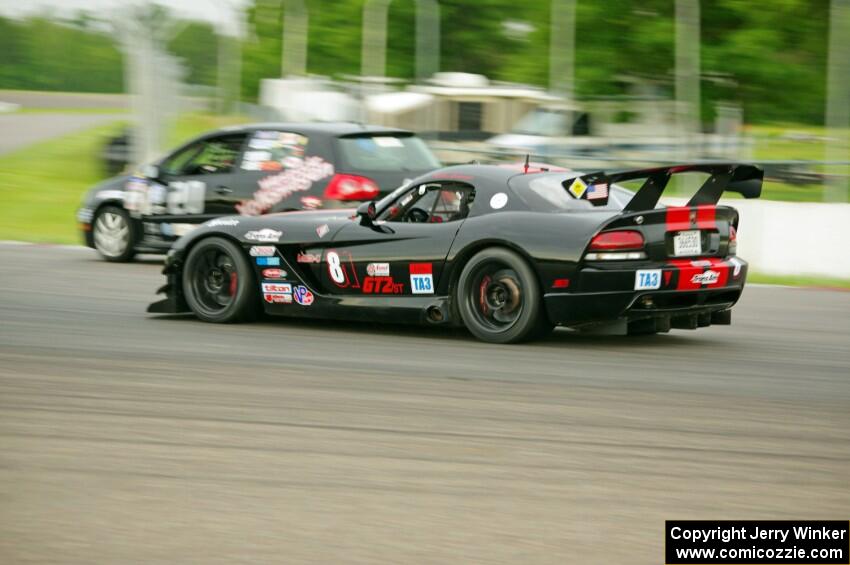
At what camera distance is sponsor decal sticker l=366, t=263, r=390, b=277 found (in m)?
8.48

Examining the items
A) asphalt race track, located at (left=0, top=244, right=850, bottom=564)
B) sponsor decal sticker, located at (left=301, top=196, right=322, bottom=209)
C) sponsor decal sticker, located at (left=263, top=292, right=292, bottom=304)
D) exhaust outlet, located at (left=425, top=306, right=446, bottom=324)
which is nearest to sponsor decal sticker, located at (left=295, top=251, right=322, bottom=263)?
sponsor decal sticker, located at (left=263, top=292, right=292, bottom=304)

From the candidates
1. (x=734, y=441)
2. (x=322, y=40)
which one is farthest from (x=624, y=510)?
(x=322, y=40)

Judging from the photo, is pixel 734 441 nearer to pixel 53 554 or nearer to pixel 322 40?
pixel 53 554

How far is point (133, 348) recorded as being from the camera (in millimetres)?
8055

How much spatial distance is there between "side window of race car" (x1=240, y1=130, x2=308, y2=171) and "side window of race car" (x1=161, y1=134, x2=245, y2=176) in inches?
6.6

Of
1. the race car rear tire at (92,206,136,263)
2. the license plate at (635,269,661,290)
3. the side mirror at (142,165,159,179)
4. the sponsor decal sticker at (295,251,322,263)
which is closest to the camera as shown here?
the license plate at (635,269,661,290)

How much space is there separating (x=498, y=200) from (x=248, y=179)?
5.07 meters

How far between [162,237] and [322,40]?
20440 mm

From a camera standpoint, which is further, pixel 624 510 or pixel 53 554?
pixel 624 510

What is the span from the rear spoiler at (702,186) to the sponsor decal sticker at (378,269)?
4.73 feet

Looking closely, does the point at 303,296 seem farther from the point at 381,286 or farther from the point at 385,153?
the point at 385,153

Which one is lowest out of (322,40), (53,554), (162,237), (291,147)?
(53,554)

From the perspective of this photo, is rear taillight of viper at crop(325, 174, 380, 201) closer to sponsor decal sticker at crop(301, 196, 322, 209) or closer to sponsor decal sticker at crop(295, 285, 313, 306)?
sponsor decal sticker at crop(301, 196, 322, 209)

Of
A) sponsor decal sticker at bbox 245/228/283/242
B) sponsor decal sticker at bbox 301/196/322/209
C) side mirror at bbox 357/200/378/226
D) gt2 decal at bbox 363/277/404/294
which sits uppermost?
sponsor decal sticker at bbox 301/196/322/209
